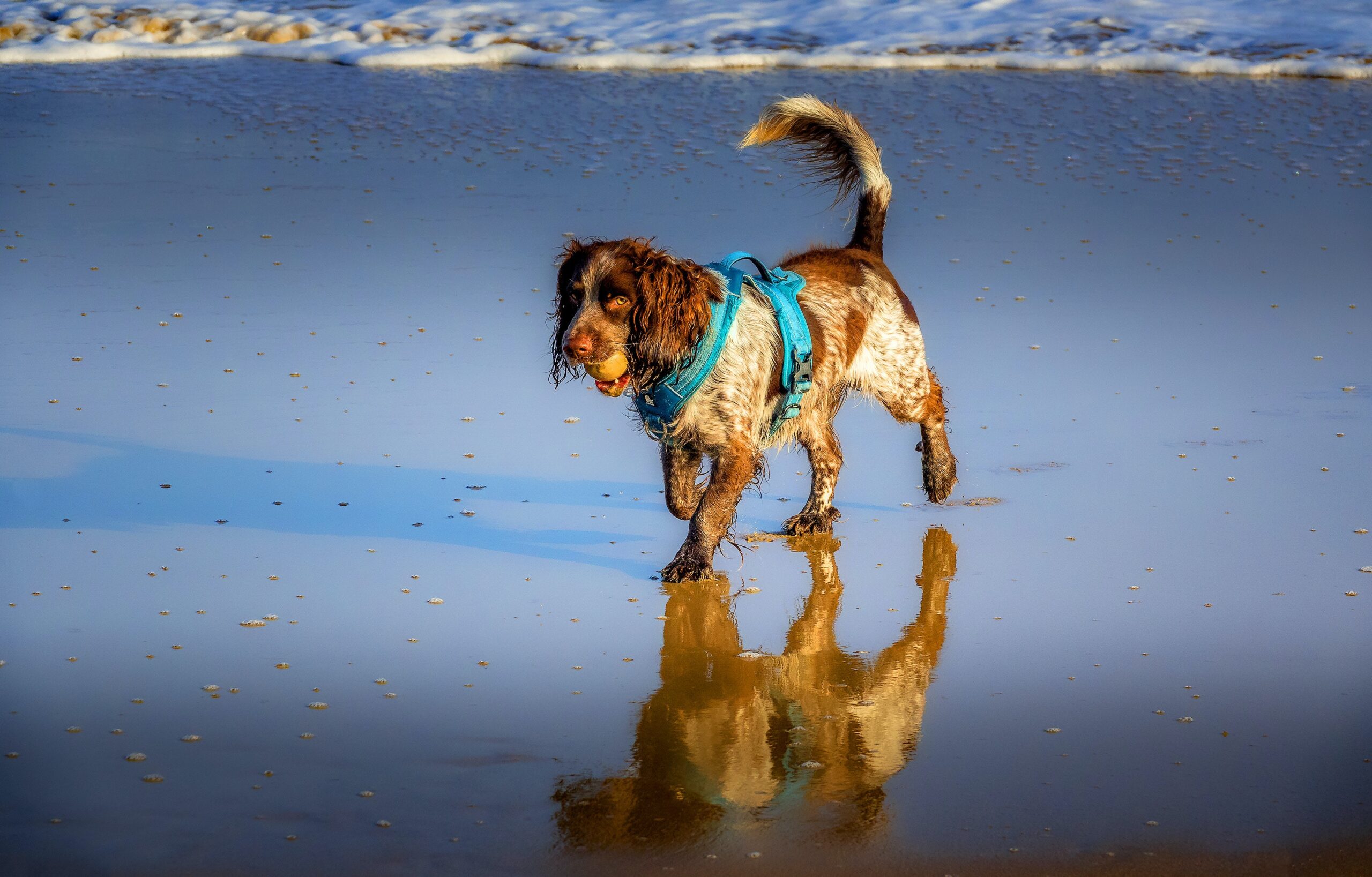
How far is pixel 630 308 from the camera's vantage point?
4.41 m

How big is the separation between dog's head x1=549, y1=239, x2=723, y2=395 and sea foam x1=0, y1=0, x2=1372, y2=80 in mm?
8980

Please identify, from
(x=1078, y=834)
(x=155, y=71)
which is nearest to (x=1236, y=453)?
(x=1078, y=834)

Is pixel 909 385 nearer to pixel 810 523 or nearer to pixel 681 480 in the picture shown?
pixel 810 523

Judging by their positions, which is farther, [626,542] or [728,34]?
[728,34]

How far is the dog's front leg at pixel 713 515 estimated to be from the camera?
4664mm

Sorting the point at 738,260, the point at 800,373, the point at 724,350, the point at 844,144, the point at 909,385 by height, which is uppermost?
the point at 844,144

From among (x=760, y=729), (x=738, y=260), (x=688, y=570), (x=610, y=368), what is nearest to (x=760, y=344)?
(x=738, y=260)

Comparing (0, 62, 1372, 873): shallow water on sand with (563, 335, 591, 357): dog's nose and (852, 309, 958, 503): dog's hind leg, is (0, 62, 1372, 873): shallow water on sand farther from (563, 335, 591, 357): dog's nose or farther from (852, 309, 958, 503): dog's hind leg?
(563, 335, 591, 357): dog's nose

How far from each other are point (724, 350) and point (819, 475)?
0.76 metres

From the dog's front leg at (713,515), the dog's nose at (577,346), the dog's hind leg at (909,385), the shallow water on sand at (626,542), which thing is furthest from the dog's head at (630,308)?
the dog's hind leg at (909,385)

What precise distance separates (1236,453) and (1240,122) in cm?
→ 655

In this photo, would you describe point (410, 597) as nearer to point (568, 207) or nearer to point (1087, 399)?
point (1087, 399)

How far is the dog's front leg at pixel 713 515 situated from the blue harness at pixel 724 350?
0.21 m

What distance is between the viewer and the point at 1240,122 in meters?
11.3
